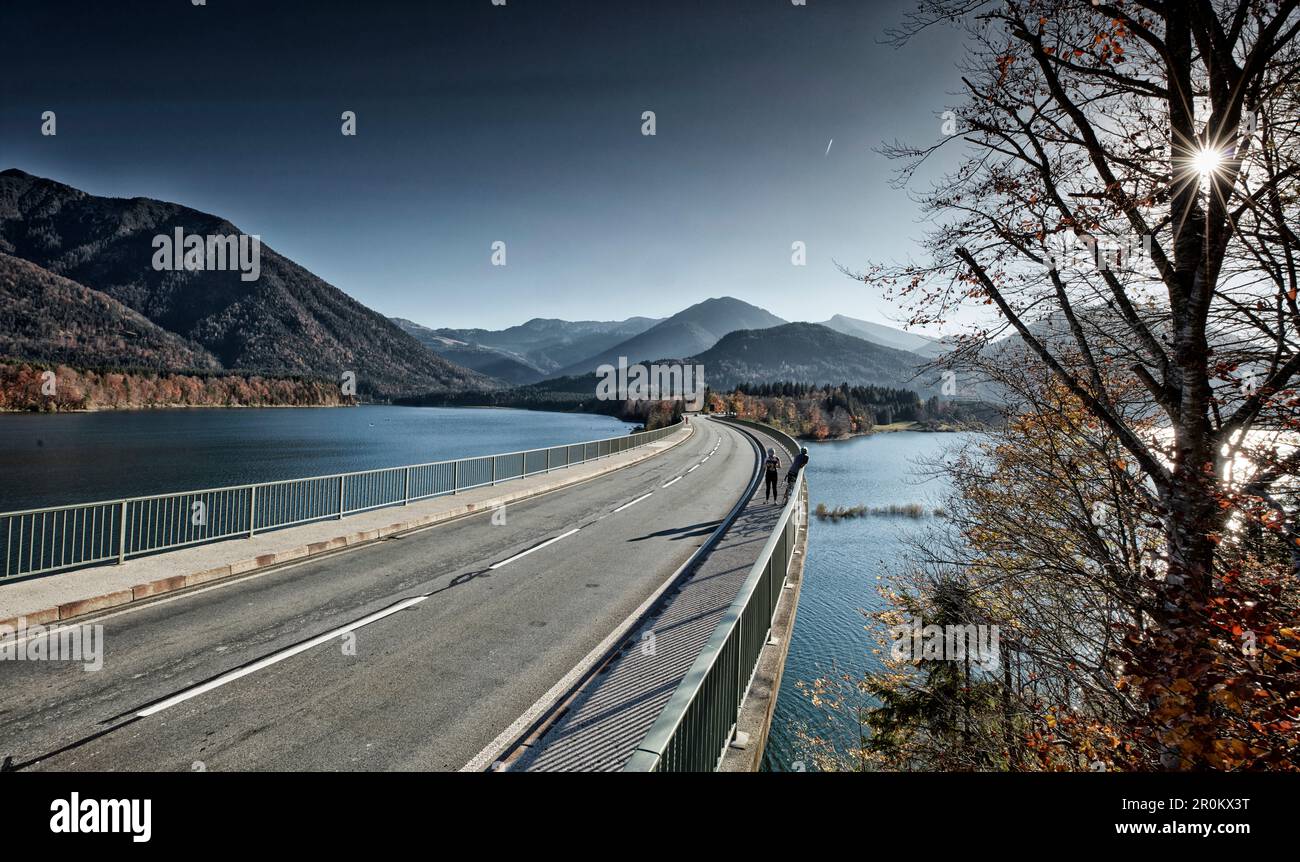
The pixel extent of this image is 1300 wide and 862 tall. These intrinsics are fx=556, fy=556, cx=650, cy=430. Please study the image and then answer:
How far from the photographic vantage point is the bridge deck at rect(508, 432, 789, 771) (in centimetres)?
488

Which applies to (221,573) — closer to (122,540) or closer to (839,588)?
(122,540)

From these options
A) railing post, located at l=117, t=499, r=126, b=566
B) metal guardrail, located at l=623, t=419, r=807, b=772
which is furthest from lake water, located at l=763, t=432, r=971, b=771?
railing post, located at l=117, t=499, r=126, b=566

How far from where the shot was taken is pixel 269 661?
636cm

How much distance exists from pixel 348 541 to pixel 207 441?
8095 cm

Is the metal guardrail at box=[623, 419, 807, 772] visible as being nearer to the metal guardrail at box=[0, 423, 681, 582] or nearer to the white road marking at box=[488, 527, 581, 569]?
the white road marking at box=[488, 527, 581, 569]

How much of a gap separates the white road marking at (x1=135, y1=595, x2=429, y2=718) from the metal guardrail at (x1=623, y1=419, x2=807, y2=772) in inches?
196

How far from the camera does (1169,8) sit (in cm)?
508

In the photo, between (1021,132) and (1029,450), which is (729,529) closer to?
(1029,450)

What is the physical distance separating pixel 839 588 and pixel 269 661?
20731 mm

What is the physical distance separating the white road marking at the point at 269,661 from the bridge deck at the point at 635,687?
3.46 metres

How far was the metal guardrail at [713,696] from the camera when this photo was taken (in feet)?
9.00

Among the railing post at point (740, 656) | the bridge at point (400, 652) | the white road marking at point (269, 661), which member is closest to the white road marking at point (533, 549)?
the bridge at point (400, 652)

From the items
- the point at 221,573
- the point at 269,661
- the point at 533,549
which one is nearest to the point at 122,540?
the point at 221,573
